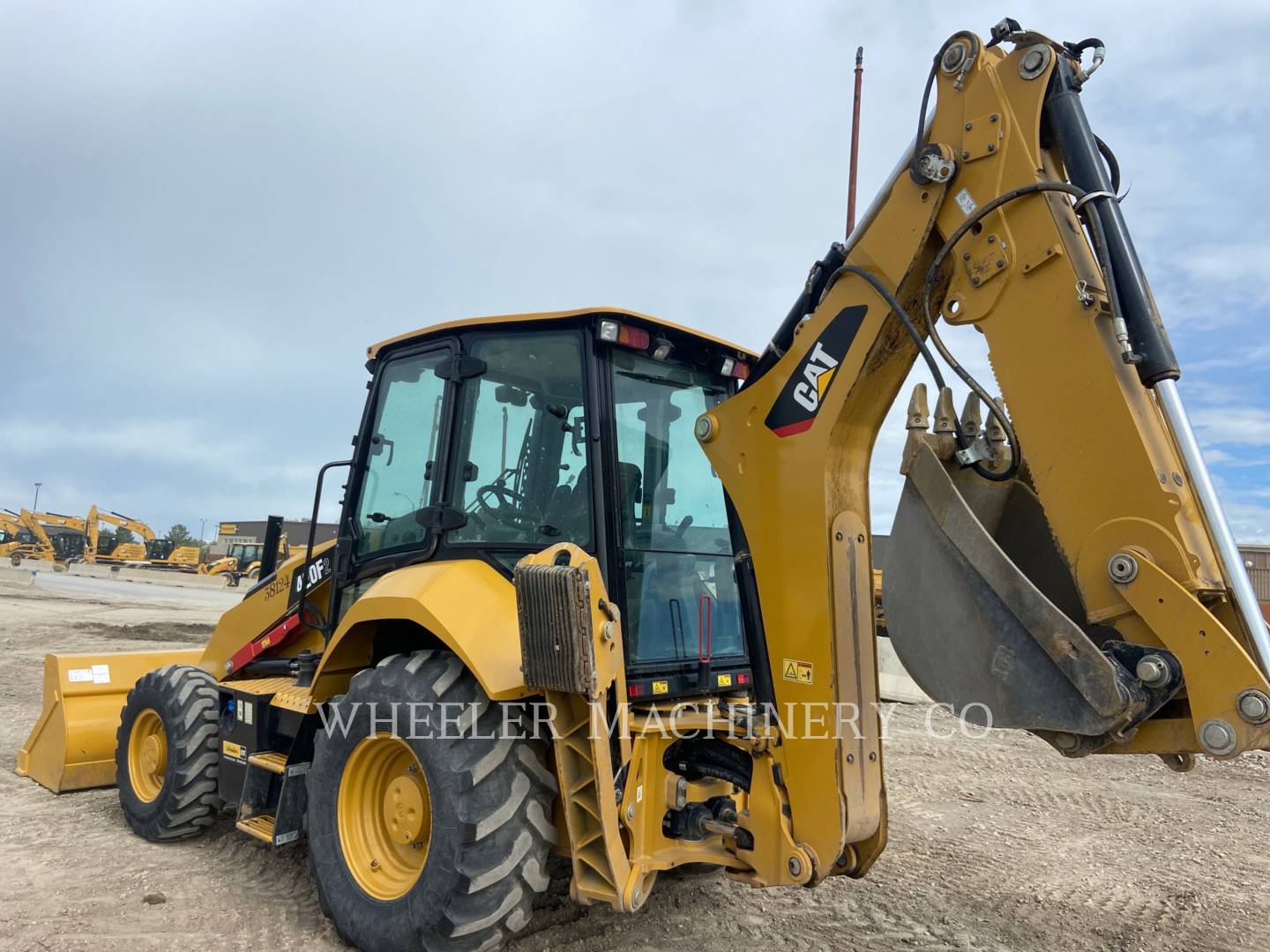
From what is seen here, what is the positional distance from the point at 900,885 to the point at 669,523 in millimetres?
2203

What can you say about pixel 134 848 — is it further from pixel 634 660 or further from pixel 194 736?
pixel 634 660

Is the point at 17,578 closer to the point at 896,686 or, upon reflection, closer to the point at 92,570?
the point at 92,570

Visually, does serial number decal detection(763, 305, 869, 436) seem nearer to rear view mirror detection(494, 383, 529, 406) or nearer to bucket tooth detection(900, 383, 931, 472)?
bucket tooth detection(900, 383, 931, 472)

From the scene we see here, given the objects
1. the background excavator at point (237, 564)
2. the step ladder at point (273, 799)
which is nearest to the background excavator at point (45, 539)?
the background excavator at point (237, 564)

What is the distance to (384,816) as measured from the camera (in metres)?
3.68

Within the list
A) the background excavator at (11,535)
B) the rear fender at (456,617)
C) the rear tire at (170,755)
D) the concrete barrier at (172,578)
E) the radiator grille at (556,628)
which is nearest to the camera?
the radiator grille at (556,628)

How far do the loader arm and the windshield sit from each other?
0.52 m

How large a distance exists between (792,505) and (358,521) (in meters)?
2.42

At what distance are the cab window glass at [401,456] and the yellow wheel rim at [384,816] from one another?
0.92m

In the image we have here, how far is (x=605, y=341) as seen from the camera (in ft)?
11.9

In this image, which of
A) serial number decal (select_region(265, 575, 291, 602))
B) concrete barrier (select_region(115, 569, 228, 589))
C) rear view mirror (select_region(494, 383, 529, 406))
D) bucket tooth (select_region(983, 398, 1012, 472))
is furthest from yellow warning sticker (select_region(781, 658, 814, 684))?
concrete barrier (select_region(115, 569, 228, 589))

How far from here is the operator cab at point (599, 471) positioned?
360 centimetres

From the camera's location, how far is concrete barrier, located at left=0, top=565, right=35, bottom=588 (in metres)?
27.3

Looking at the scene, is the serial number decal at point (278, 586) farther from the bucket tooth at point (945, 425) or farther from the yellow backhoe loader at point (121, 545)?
the yellow backhoe loader at point (121, 545)
